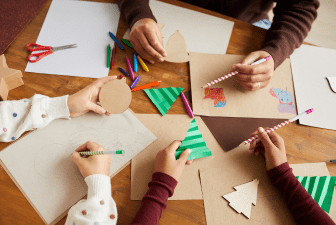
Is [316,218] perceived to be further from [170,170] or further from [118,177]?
→ [118,177]

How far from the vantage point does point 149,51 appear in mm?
855

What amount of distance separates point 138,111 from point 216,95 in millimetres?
303

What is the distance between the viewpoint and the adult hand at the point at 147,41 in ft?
2.80

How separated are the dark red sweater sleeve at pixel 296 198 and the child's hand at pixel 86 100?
597 mm

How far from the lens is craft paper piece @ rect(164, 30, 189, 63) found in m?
0.90

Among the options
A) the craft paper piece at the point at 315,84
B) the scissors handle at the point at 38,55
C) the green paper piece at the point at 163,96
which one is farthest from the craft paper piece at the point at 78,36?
the craft paper piece at the point at 315,84

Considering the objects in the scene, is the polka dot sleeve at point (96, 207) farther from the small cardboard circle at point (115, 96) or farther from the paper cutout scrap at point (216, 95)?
the paper cutout scrap at point (216, 95)

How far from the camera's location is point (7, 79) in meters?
0.75

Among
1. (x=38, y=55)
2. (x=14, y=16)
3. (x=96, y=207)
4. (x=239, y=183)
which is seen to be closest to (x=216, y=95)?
(x=239, y=183)

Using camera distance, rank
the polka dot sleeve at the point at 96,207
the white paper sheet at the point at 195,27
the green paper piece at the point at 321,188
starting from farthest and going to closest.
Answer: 1. the white paper sheet at the point at 195,27
2. the green paper piece at the point at 321,188
3. the polka dot sleeve at the point at 96,207

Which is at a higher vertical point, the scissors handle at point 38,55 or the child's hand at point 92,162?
the scissors handle at point 38,55

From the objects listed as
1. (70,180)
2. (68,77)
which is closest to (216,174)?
(70,180)

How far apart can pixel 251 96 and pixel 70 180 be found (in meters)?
0.70

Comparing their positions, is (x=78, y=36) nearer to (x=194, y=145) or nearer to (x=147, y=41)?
(x=147, y=41)
